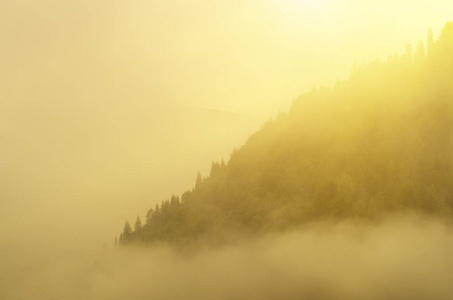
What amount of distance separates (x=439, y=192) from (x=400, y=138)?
2440cm

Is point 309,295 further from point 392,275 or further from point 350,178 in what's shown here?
point 350,178

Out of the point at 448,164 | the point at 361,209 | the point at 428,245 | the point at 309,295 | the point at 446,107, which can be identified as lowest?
the point at 309,295

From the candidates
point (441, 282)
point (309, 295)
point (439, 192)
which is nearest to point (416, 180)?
point (439, 192)

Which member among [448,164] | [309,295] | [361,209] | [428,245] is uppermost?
[448,164]

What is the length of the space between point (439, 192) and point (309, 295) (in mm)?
57570

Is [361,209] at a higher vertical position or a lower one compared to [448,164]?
lower

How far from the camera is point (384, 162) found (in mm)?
198125

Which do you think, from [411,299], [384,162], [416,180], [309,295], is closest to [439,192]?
[416,180]

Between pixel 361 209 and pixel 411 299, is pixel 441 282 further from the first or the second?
pixel 361 209

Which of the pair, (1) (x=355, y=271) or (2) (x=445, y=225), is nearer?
(2) (x=445, y=225)

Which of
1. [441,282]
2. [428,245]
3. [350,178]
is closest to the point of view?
[441,282]

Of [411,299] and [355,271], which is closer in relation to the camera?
[411,299]

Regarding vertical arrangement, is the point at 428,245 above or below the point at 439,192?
below

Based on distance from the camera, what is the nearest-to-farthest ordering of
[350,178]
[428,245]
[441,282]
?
[441,282] → [428,245] → [350,178]
